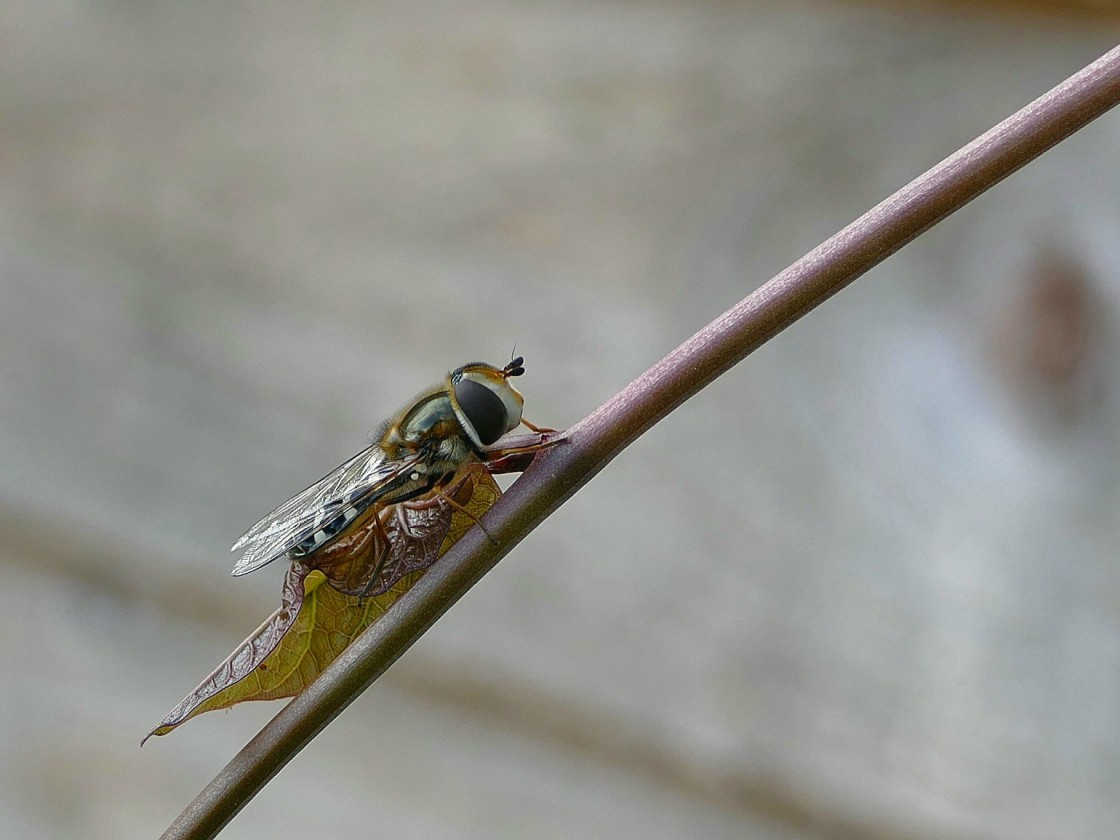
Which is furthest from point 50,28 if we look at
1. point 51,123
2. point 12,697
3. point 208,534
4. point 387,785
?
point 387,785

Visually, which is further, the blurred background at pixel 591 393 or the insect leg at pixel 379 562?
the blurred background at pixel 591 393

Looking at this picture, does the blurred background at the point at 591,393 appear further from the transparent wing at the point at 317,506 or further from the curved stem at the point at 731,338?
the curved stem at the point at 731,338

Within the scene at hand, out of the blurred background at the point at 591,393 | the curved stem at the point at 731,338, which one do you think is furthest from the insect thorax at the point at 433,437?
the blurred background at the point at 591,393

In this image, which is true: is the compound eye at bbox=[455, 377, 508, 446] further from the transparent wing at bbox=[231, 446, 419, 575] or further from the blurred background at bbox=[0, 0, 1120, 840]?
the blurred background at bbox=[0, 0, 1120, 840]

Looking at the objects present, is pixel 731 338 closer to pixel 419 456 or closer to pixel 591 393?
pixel 419 456

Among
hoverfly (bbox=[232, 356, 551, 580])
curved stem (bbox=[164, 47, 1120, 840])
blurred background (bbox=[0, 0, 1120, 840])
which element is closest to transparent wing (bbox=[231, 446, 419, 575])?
hoverfly (bbox=[232, 356, 551, 580])

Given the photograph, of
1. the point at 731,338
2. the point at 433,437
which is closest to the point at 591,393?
the point at 433,437
